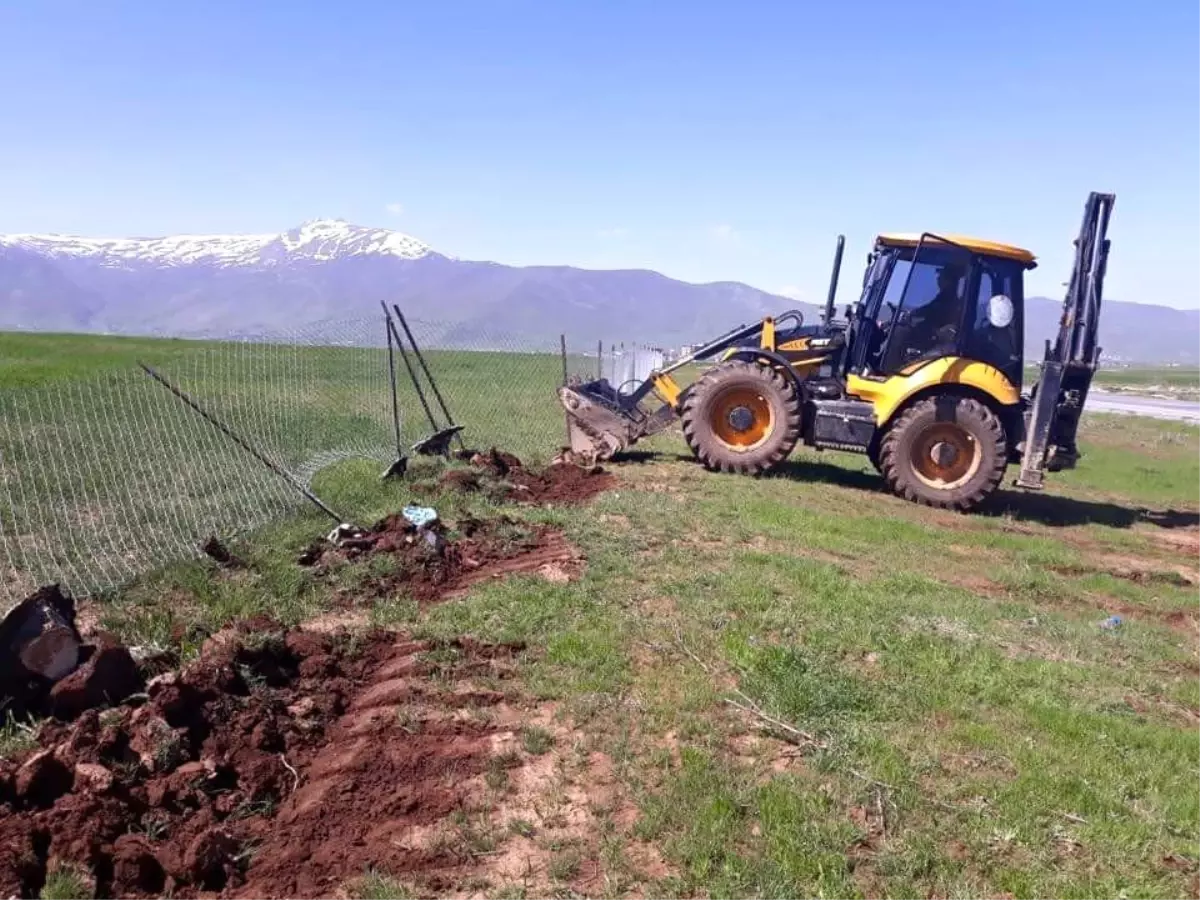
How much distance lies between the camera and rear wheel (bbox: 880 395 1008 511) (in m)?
10.4

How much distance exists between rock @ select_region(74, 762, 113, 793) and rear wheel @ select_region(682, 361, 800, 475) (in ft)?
28.6

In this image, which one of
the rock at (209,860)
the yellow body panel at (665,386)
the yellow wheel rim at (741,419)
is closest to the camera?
the rock at (209,860)

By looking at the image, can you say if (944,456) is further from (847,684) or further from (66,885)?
(66,885)

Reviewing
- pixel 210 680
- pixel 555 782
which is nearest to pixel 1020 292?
pixel 555 782

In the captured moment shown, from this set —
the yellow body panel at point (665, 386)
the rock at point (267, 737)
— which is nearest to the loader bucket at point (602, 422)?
the yellow body panel at point (665, 386)

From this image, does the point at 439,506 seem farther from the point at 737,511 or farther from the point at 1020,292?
the point at 1020,292

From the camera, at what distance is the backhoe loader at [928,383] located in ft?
33.7

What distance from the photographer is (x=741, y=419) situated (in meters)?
11.5

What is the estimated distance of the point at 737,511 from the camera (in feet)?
29.7

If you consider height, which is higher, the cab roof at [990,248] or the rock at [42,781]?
the cab roof at [990,248]

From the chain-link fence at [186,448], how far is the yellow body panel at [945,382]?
14.8 ft

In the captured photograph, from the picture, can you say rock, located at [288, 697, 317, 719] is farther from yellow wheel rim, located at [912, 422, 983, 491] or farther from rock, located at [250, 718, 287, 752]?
yellow wheel rim, located at [912, 422, 983, 491]

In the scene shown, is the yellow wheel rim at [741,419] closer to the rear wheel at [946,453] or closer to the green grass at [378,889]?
the rear wheel at [946,453]

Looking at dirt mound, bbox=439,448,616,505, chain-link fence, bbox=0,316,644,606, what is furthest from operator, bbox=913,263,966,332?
chain-link fence, bbox=0,316,644,606
